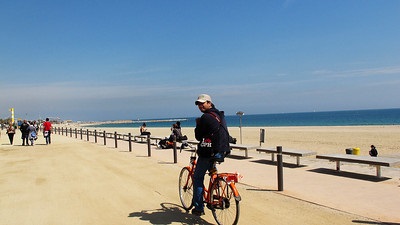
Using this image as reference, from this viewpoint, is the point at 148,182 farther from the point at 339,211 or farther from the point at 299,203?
the point at 339,211

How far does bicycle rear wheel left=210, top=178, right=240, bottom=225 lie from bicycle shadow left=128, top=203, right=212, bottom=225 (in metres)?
0.36

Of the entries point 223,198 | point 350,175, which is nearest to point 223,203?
point 223,198

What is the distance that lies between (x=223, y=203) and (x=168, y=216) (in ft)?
3.87

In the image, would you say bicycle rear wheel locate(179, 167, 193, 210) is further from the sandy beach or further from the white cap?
the white cap

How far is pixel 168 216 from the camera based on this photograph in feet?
18.1

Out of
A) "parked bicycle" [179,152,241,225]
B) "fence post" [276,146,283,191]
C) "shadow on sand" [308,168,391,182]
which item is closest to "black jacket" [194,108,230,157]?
"parked bicycle" [179,152,241,225]

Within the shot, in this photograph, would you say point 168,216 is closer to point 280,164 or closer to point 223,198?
point 223,198

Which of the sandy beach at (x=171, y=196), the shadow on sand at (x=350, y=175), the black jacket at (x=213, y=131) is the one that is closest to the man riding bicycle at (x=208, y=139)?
the black jacket at (x=213, y=131)

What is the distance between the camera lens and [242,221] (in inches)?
201

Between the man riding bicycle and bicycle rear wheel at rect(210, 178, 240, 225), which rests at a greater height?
the man riding bicycle

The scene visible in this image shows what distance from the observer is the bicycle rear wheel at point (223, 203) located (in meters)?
4.70

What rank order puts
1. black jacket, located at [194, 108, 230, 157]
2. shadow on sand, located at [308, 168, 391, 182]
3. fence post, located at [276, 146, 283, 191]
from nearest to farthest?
black jacket, located at [194, 108, 230, 157], fence post, located at [276, 146, 283, 191], shadow on sand, located at [308, 168, 391, 182]

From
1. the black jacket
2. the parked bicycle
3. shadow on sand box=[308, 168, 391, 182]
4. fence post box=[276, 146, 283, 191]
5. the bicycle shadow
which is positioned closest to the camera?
the parked bicycle

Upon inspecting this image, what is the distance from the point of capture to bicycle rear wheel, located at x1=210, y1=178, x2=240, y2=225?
15.4 feet
